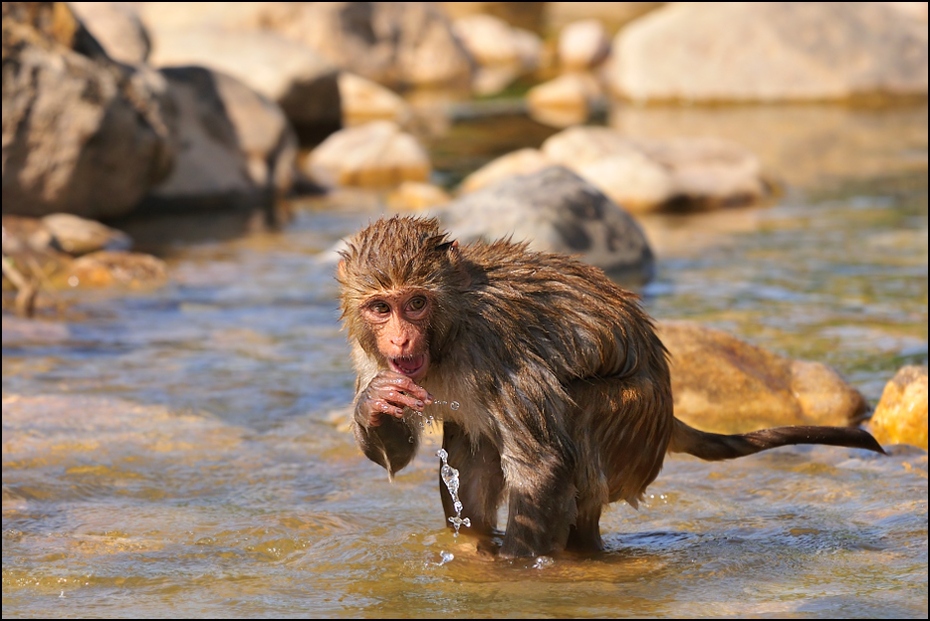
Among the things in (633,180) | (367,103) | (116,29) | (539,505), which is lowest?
(367,103)

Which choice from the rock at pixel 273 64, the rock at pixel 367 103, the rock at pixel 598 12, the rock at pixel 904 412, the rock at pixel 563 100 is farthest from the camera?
the rock at pixel 598 12

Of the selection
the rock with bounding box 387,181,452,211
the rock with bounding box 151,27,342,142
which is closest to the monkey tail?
the rock with bounding box 387,181,452,211

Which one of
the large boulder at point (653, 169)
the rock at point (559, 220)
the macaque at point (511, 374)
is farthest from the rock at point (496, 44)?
the macaque at point (511, 374)

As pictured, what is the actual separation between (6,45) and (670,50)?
12819mm

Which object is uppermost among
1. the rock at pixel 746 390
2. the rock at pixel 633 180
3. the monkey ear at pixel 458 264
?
the monkey ear at pixel 458 264

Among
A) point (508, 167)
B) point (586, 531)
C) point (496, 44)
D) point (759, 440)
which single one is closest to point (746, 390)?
point (759, 440)

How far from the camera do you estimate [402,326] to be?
418cm

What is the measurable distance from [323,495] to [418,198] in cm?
822

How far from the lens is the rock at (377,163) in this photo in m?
15.4

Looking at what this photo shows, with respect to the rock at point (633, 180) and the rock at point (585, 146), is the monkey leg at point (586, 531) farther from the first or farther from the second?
the rock at point (585, 146)

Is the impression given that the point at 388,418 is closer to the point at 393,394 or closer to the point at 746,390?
the point at 393,394

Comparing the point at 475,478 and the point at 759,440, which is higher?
the point at 759,440

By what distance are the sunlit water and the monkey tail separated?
0.33 metres

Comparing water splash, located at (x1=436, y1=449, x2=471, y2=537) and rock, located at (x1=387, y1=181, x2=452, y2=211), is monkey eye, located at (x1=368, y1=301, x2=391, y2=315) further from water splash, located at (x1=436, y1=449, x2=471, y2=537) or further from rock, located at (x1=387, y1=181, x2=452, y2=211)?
rock, located at (x1=387, y1=181, x2=452, y2=211)
